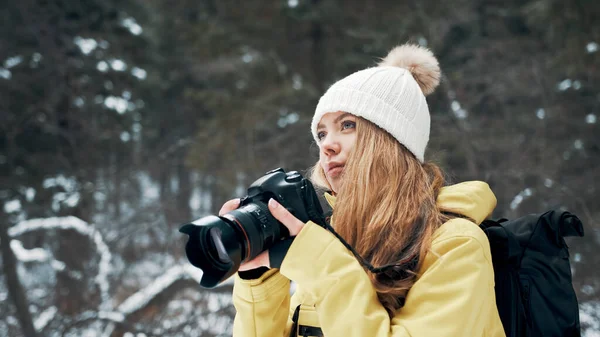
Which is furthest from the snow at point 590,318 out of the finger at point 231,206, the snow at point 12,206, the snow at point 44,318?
the snow at point 12,206

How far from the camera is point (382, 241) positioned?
52.0 inches

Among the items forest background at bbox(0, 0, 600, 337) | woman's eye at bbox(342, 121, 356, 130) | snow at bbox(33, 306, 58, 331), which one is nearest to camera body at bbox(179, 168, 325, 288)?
woman's eye at bbox(342, 121, 356, 130)

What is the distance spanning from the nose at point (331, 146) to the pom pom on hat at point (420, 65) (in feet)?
1.59

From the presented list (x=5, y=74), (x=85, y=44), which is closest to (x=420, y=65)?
(x=5, y=74)

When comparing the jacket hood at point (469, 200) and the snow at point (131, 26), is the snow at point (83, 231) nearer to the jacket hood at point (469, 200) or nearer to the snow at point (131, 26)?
the snow at point (131, 26)

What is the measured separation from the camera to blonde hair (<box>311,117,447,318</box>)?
127cm

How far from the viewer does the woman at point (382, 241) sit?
1.14 metres

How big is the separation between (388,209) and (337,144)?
0.31 meters

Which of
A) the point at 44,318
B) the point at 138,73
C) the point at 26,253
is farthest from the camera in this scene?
the point at 138,73

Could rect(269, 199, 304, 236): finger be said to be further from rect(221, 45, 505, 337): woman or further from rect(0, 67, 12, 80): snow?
rect(0, 67, 12, 80): snow

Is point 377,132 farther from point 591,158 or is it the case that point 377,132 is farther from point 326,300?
point 591,158

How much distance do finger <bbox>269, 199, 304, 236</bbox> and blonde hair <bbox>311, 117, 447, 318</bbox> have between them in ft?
0.75

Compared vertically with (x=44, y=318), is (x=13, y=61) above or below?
above

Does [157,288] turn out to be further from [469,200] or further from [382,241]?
[469,200]
